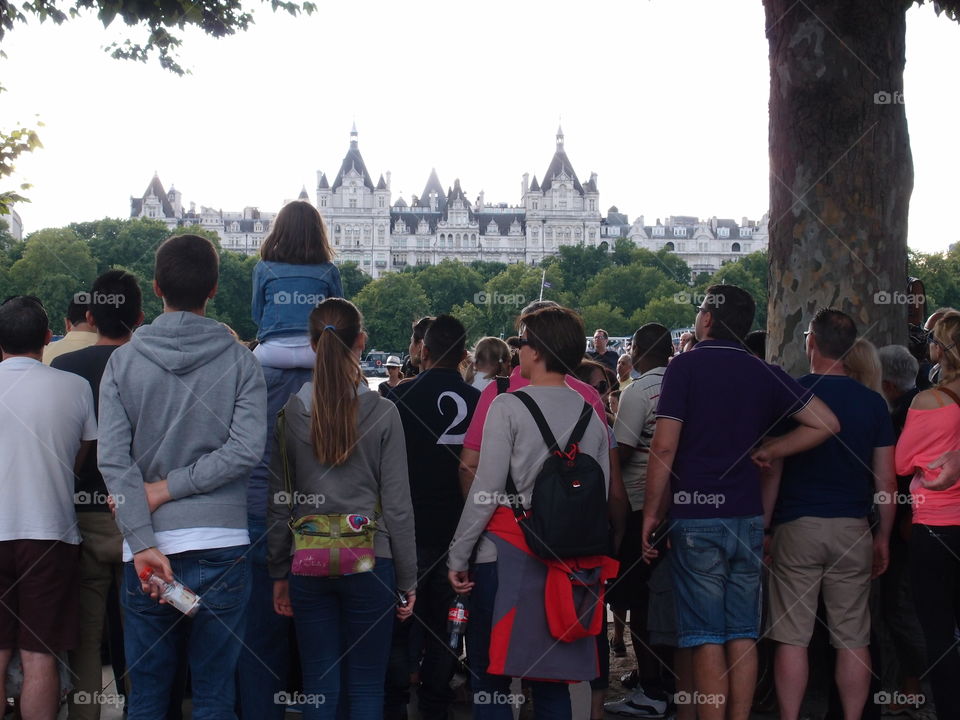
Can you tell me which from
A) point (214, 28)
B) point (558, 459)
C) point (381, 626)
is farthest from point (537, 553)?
point (214, 28)

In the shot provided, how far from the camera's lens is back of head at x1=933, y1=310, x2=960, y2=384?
4.63 meters

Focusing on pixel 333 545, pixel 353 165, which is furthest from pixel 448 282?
pixel 333 545

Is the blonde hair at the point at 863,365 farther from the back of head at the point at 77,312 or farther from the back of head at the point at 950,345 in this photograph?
the back of head at the point at 77,312

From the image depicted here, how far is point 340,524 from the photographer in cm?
389

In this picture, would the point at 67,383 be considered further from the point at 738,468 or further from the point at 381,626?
the point at 738,468

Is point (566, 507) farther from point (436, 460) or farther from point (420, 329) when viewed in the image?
point (420, 329)

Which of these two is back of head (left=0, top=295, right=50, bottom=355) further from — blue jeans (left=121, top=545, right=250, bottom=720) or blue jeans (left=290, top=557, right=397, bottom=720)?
blue jeans (left=290, top=557, right=397, bottom=720)

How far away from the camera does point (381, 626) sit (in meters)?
3.92

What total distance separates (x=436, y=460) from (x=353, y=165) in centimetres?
14472

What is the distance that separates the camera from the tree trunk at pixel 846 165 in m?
6.12

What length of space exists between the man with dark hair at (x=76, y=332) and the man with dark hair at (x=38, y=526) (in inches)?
35.6

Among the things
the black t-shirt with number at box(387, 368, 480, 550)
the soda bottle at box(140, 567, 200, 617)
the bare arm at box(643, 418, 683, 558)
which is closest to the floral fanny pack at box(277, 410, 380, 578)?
the soda bottle at box(140, 567, 200, 617)

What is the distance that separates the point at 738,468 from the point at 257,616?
6.88ft

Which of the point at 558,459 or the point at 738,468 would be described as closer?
the point at 558,459
